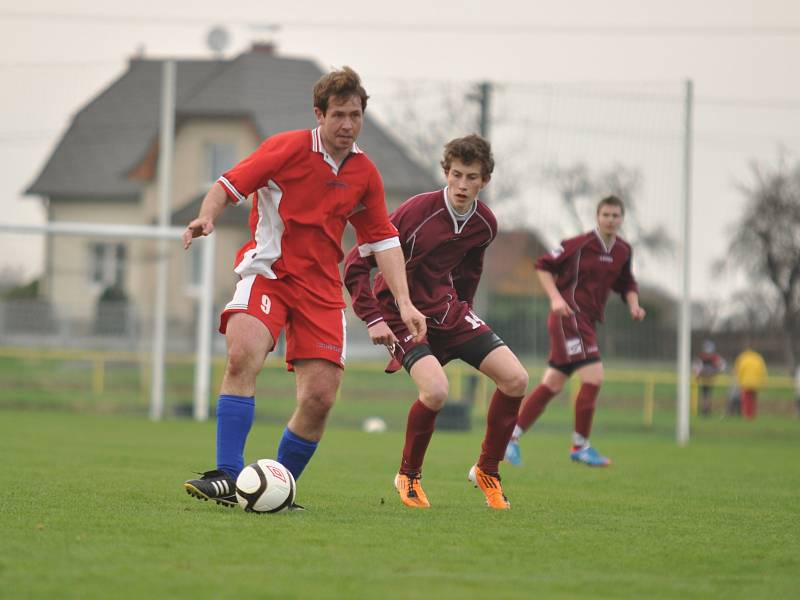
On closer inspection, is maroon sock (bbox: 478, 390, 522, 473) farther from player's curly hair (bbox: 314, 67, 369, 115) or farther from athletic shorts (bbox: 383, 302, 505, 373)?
player's curly hair (bbox: 314, 67, 369, 115)

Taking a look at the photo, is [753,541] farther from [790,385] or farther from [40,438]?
[790,385]

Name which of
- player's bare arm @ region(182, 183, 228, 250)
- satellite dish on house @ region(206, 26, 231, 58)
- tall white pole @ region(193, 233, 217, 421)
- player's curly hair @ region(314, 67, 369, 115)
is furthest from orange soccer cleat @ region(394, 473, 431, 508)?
satellite dish on house @ region(206, 26, 231, 58)

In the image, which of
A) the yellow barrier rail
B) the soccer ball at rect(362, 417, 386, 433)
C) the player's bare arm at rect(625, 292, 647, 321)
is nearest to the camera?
the player's bare arm at rect(625, 292, 647, 321)

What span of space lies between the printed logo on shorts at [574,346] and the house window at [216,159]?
911 cm

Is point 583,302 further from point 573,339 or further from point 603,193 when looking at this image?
point 603,193

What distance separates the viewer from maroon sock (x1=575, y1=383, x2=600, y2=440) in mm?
10828

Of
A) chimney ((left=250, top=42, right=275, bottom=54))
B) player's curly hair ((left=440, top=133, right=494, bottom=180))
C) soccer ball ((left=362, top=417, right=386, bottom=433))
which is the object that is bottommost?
soccer ball ((left=362, top=417, right=386, bottom=433))

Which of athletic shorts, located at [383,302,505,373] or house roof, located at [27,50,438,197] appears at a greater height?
house roof, located at [27,50,438,197]

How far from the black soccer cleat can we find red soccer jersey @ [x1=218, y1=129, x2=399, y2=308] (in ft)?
3.19

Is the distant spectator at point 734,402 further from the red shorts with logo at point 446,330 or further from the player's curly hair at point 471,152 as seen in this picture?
the player's curly hair at point 471,152

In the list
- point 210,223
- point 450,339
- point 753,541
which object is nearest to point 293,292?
point 210,223

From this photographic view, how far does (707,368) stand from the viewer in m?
19.9

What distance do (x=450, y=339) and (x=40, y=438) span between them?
6854 mm

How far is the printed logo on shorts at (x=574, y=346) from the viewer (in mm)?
10680
